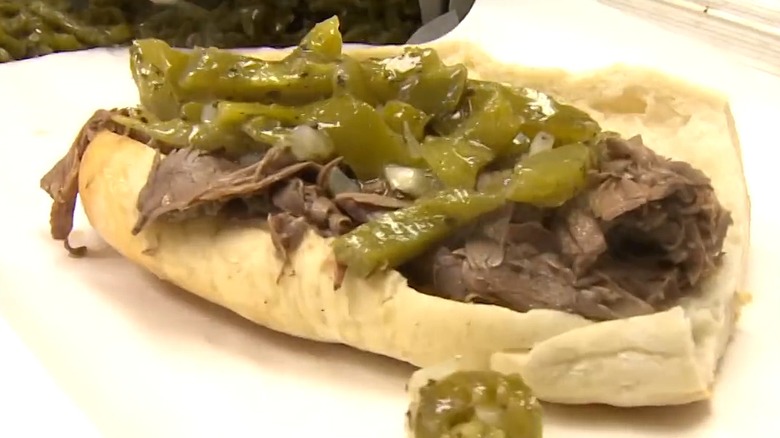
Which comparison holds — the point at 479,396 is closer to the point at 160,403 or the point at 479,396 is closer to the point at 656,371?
the point at 656,371

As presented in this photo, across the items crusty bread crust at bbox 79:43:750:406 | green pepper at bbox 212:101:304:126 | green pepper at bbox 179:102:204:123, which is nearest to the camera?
crusty bread crust at bbox 79:43:750:406

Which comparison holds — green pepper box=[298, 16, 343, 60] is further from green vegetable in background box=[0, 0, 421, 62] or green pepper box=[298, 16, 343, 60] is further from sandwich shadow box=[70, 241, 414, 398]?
green vegetable in background box=[0, 0, 421, 62]

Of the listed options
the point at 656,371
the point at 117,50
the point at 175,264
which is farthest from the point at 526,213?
the point at 117,50

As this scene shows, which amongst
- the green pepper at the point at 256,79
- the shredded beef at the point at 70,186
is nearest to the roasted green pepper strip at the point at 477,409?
the green pepper at the point at 256,79

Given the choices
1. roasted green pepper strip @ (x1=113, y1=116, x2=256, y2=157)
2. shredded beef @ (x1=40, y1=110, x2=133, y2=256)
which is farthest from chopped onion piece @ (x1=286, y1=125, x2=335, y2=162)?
shredded beef @ (x1=40, y1=110, x2=133, y2=256)

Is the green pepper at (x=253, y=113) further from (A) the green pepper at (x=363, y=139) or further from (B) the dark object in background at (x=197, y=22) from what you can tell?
(B) the dark object in background at (x=197, y=22)

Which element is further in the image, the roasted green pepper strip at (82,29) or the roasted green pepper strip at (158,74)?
the roasted green pepper strip at (82,29)
